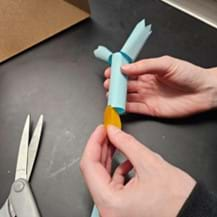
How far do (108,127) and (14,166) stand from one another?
162mm

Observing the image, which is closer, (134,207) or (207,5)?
(134,207)

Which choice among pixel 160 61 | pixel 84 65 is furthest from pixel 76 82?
pixel 160 61

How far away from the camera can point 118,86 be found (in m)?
0.55

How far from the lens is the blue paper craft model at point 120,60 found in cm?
54

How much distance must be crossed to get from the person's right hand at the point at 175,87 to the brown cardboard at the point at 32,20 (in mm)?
155

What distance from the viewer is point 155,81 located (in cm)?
61

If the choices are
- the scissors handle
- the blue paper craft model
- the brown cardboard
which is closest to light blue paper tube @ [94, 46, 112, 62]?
the blue paper craft model

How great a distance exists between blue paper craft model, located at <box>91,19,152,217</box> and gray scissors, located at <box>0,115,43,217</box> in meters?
0.13

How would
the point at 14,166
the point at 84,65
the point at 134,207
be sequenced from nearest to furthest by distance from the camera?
the point at 134,207, the point at 14,166, the point at 84,65

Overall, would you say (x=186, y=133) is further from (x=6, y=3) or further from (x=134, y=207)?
(x=6, y=3)

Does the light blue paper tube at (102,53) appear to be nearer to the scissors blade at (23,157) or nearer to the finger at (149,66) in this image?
the finger at (149,66)

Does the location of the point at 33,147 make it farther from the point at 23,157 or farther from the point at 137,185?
the point at 137,185

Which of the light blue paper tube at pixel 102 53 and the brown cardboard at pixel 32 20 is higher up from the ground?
the brown cardboard at pixel 32 20

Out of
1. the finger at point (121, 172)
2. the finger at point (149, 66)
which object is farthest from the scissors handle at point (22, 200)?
the finger at point (149, 66)
